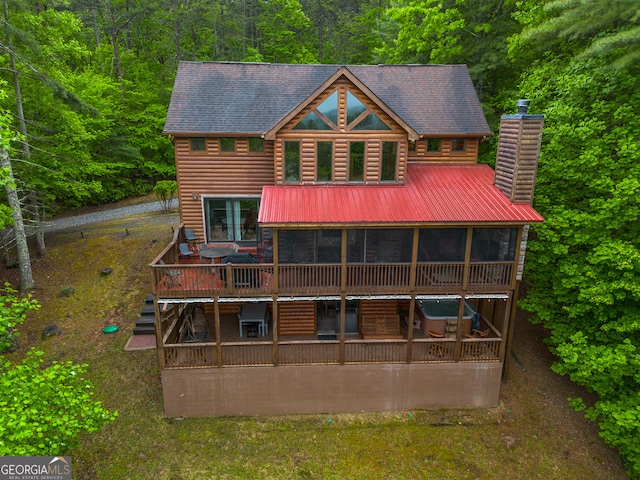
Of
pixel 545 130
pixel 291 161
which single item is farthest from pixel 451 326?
pixel 291 161

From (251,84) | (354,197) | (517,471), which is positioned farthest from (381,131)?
(517,471)

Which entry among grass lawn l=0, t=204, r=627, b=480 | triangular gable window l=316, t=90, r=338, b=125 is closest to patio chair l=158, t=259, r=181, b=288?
grass lawn l=0, t=204, r=627, b=480

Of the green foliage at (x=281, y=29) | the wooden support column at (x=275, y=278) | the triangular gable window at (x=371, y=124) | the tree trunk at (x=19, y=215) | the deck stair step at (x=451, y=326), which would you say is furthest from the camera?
the green foliage at (x=281, y=29)

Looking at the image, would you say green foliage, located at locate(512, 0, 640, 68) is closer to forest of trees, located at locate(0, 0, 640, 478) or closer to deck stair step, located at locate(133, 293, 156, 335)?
forest of trees, located at locate(0, 0, 640, 478)

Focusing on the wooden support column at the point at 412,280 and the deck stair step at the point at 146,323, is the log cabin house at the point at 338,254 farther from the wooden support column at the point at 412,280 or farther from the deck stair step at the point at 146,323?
the deck stair step at the point at 146,323

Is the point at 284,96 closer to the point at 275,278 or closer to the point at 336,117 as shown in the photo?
the point at 336,117

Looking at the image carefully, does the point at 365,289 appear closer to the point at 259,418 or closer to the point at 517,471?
the point at 259,418

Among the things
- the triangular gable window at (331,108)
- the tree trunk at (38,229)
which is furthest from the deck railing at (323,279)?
the tree trunk at (38,229)

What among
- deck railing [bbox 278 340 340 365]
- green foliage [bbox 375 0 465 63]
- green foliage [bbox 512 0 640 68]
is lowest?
deck railing [bbox 278 340 340 365]
